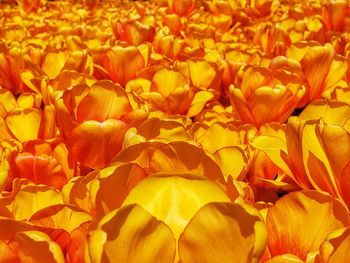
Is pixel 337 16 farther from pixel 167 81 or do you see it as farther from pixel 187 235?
pixel 187 235

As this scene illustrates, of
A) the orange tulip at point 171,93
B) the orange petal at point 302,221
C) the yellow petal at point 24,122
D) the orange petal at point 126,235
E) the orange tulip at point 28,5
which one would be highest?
the orange petal at point 126,235

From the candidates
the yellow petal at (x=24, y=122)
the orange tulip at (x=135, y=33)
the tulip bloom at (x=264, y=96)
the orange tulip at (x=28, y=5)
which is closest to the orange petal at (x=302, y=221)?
the tulip bloom at (x=264, y=96)

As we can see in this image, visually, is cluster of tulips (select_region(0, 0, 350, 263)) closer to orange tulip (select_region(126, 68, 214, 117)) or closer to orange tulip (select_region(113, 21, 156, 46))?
orange tulip (select_region(126, 68, 214, 117))

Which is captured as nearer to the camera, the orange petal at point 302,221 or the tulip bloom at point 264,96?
the orange petal at point 302,221

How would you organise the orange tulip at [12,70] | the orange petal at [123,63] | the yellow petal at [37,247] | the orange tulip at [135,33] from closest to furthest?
the yellow petal at [37,247]
the orange petal at [123,63]
the orange tulip at [12,70]
the orange tulip at [135,33]

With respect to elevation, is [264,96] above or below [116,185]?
below

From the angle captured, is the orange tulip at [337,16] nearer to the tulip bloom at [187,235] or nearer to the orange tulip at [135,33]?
the orange tulip at [135,33]

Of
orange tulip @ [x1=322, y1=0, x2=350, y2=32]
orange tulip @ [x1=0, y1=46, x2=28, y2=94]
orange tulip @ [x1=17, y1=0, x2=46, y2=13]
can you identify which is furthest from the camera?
orange tulip @ [x1=17, y1=0, x2=46, y2=13]

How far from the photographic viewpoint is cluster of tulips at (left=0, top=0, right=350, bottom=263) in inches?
23.3

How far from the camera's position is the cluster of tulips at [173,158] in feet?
1.94

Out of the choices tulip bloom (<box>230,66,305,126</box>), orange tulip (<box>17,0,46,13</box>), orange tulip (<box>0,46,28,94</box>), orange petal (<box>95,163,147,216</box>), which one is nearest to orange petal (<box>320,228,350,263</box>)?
orange petal (<box>95,163,147,216</box>)

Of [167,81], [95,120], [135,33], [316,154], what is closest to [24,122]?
[95,120]

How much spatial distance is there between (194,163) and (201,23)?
2.01m

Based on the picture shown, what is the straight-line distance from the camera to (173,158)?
0.74 metres
